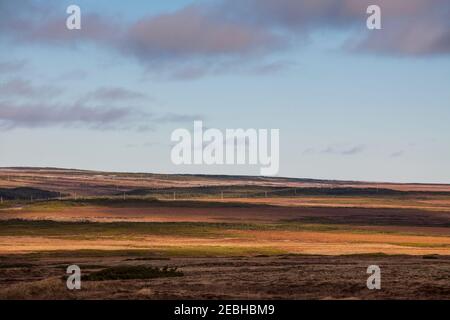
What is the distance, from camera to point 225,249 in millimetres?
80000

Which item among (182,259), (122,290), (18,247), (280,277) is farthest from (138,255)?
(122,290)

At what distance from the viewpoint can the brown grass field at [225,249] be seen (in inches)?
1636

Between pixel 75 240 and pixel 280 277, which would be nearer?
pixel 280 277

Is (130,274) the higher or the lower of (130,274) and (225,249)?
the higher

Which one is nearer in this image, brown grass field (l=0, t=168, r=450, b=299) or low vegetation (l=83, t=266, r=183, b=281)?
brown grass field (l=0, t=168, r=450, b=299)

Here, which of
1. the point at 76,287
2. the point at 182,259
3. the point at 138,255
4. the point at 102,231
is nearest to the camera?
the point at 76,287

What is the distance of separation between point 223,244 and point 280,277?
40.4 meters

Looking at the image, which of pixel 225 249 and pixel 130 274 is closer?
pixel 130 274

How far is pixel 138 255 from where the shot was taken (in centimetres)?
7262

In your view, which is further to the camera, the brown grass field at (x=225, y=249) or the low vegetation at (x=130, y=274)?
the low vegetation at (x=130, y=274)

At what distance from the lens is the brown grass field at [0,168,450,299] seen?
136ft
